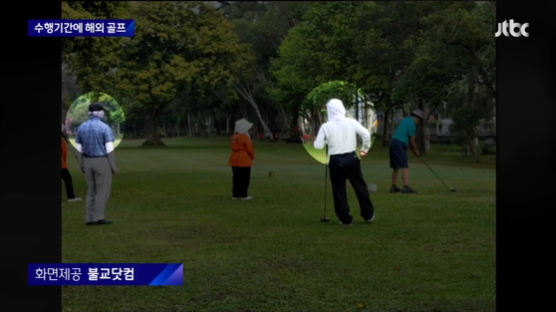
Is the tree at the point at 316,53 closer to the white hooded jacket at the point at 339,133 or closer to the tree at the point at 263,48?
the tree at the point at 263,48

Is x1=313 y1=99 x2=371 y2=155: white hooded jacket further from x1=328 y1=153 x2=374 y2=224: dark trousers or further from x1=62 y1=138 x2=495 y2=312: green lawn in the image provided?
x1=62 y1=138 x2=495 y2=312: green lawn

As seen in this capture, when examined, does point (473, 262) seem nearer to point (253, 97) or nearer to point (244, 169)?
point (244, 169)

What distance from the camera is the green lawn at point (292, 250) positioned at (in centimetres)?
636

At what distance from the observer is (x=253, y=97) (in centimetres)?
5191

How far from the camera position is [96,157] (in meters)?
11.8

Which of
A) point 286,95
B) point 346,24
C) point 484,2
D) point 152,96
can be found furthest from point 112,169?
point 152,96

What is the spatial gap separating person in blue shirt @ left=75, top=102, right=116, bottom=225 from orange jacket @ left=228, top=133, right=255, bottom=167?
4093 mm
